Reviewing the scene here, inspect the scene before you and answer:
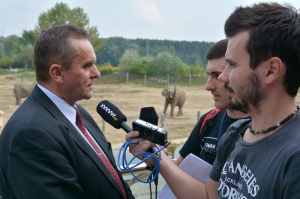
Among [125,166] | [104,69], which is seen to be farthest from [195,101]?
[125,166]

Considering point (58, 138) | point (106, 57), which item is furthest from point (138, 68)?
point (58, 138)

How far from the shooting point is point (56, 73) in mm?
2197

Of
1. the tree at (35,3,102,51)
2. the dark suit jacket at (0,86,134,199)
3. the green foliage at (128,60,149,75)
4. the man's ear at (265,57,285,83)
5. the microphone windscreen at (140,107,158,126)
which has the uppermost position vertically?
the tree at (35,3,102,51)

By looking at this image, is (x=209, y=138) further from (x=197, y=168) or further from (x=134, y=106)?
(x=134, y=106)

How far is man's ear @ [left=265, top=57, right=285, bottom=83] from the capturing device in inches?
57.0

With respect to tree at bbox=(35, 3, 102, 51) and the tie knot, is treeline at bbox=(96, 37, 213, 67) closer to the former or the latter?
tree at bbox=(35, 3, 102, 51)

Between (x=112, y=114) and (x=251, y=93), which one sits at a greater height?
(x=251, y=93)

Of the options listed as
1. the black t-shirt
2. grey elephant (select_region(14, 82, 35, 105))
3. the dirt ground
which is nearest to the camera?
the black t-shirt

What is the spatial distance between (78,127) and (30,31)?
54535 millimetres

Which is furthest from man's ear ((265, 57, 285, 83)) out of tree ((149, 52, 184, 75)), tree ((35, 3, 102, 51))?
tree ((35, 3, 102, 51))

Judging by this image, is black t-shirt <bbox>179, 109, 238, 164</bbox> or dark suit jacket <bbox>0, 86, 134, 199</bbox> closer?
dark suit jacket <bbox>0, 86, 134, 199</bbox>

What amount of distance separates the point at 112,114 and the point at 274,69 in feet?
3.76

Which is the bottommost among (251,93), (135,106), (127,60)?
(135,106)

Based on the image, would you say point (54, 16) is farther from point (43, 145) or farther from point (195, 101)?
point (43, 145)
